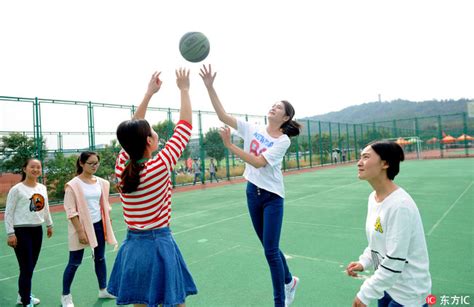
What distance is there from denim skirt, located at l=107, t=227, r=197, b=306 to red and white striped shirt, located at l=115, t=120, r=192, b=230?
0.08 metres

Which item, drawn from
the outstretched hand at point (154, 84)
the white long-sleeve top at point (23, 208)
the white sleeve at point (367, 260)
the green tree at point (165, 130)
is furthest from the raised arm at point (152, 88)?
the green tree at point (165, 130)

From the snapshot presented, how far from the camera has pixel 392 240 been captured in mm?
1836

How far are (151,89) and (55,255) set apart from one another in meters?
4.65

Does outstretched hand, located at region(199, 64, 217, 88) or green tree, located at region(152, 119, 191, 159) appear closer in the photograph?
outstretched hand, located at region(199, 64, 217, 88)

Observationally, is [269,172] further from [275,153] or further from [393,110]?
[393,110]

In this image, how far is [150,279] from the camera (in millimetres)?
2047

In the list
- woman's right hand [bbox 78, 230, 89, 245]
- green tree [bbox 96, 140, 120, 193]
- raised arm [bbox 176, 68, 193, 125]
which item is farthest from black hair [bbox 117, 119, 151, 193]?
green tree [bbox 96, 140, 120, 193]

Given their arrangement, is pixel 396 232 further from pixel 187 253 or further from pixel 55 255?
pixel 55 255

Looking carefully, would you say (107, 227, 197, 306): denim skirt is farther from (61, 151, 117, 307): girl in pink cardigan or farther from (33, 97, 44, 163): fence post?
(33, 97, 44, 163): fence post

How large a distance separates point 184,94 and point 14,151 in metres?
11.3

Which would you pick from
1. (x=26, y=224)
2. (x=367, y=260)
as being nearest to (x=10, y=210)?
(x=26, y=224)

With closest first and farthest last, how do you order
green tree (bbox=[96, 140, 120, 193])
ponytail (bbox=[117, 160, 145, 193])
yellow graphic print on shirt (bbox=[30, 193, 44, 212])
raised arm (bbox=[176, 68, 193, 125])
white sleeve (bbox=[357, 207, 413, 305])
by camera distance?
1. white sleeve (bbox=[357, 207, 413, 305])
2. ponytail (bbox=[117, 160, 145, 193])
3. raised arm (bbox=[176, 68, 193, 125])
4. yellow graphic print on shirt (bbox=[30, 193, 44, 212])
5. green tree (bbox=[96, 140, 120, 193])

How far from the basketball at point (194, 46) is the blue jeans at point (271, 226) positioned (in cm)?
162

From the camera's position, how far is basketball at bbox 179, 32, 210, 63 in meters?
3.82
